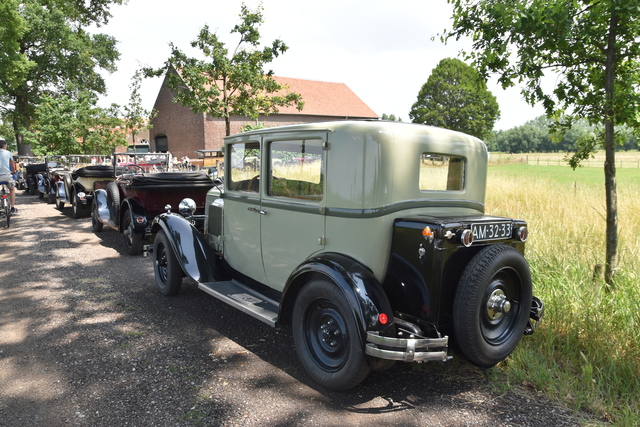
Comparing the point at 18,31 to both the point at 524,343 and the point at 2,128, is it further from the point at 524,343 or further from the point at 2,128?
the point at 2,128

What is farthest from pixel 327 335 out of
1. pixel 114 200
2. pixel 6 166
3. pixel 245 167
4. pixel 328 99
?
pixel 328 99

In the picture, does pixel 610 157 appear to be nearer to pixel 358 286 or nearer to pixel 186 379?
pixel 358 286

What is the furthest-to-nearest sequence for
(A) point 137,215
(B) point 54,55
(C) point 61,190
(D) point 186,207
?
(B) point 54,55
(C) point 61,190
(A) point 137,215
(D) point 186,207

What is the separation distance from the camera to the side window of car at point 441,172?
3484 millimetres

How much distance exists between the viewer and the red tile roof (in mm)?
44812

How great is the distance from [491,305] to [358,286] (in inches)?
38.5

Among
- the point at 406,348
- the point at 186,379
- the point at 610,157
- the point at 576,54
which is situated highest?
the point at 576,54

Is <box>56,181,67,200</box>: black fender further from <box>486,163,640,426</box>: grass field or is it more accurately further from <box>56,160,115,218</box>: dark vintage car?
<box>486,163,640,426</box>: grass field

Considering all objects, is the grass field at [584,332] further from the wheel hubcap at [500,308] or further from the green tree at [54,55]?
the green tree at [54,55]

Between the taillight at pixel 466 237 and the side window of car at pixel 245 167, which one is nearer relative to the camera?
the taillight at pixel 466 237

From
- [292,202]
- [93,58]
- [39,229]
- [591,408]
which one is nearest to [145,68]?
[39,229]

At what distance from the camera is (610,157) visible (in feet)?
14.8

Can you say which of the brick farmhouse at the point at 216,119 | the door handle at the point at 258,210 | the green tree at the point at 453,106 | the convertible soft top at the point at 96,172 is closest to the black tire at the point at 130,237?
the convertible soft top at the point at 96,172

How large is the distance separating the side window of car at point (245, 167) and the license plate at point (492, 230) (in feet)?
6.63
